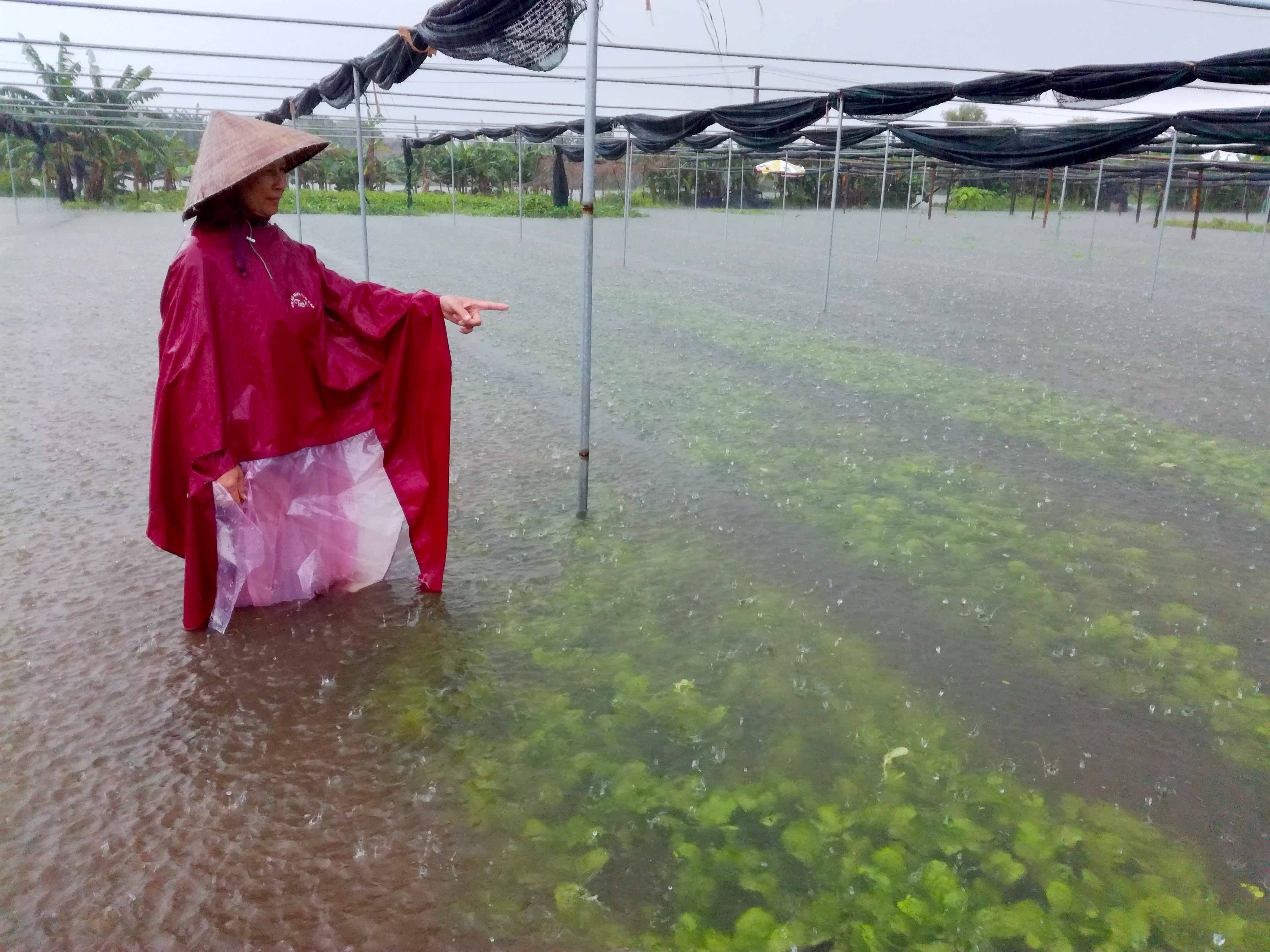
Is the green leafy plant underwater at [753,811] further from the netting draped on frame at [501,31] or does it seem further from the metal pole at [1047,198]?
the metal pole at [1047,198]

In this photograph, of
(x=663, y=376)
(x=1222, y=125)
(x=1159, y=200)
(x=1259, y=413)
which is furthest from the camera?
(x=1159, y=200)

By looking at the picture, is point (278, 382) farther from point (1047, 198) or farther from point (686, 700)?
point (1047, 198)

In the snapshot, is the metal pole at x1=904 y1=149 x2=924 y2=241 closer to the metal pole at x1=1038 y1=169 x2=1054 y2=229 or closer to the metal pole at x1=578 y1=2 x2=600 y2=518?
the metal pole at x1=1038 y1=169 x2=1054 y2=229

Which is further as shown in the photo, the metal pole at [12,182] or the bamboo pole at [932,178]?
the bamboo pole at [932,178]

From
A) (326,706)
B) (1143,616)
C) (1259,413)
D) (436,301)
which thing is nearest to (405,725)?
(326,706)

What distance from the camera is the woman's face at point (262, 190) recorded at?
9.99 ft

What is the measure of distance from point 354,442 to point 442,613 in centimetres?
70

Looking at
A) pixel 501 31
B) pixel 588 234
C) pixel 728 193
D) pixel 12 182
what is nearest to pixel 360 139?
pixel 501 31

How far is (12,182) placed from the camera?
25562 mm

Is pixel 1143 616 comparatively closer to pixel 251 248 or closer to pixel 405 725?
pixel 405 725

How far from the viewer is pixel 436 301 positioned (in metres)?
3.47

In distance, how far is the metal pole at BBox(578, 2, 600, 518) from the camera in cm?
386

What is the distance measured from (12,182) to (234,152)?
2804cm

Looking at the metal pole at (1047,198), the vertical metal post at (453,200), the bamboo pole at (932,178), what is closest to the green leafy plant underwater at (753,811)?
the vertical metal post at (453,200)
